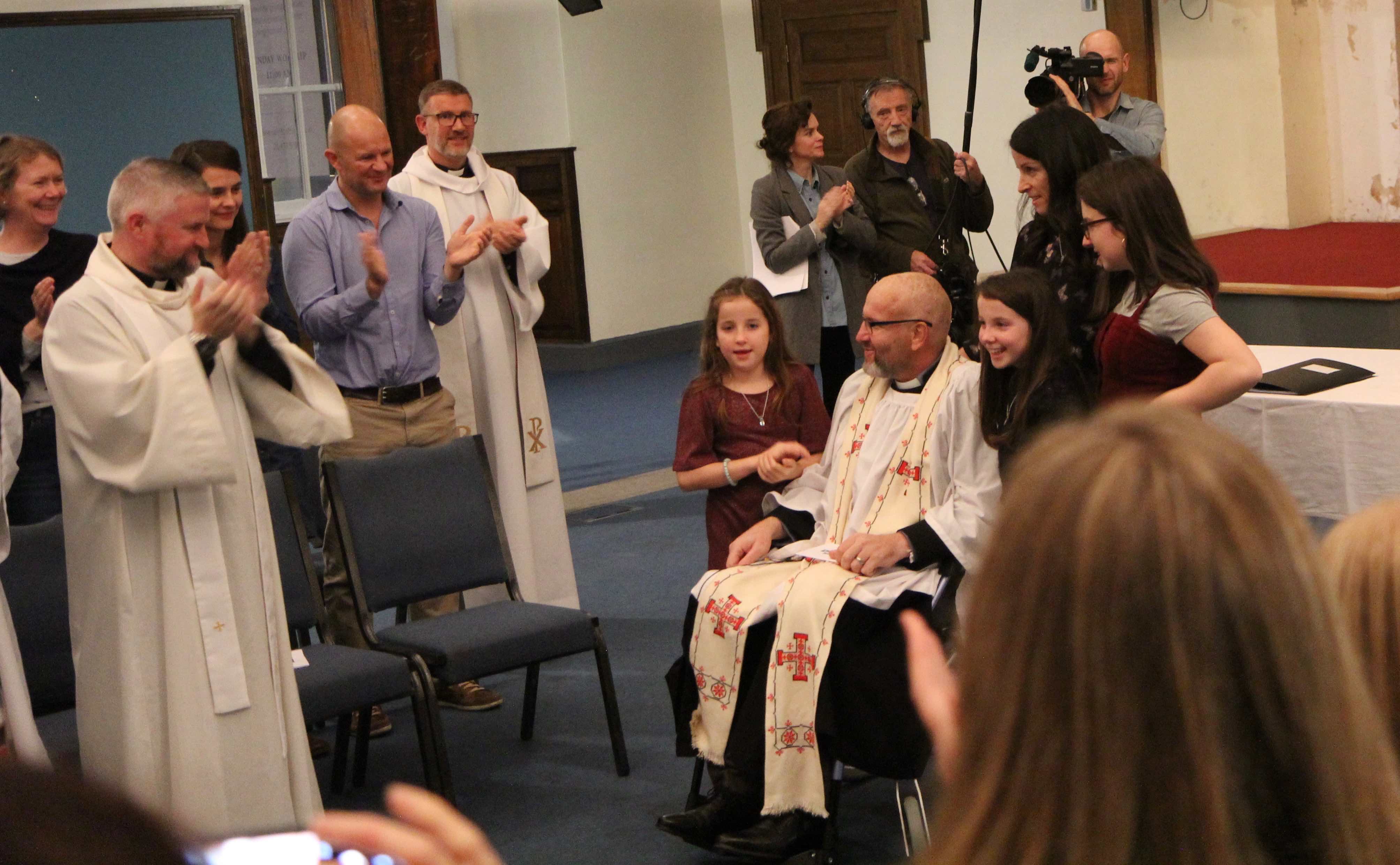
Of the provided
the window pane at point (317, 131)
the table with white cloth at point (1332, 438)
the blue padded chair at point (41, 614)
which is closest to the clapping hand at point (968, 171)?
the table with white cloth at point (1332, 438)

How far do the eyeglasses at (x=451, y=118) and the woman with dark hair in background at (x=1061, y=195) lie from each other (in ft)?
5.79

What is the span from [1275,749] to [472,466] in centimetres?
341

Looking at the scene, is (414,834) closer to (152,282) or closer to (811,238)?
(152,282)

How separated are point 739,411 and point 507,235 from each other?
1.13 metres

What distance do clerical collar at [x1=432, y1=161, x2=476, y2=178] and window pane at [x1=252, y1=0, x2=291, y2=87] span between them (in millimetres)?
4556

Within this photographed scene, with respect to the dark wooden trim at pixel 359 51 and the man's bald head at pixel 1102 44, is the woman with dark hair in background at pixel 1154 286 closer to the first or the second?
the man's bald head at pixel 1102 44

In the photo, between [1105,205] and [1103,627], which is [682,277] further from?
[1103,627]

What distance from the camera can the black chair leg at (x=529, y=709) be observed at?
13.4 feet

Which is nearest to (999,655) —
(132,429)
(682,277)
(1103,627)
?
(1103,627)

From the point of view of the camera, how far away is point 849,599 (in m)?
3.10

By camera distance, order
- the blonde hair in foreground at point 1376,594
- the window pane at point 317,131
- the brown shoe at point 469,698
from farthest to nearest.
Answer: the window pane at point 317,131
the brown shoe at point 469,698
the blonde hair in foreground at point 1376,594

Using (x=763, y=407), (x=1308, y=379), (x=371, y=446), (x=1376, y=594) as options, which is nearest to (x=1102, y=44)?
(x=1308, y=379)

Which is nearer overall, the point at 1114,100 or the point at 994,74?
the point at 1114,100

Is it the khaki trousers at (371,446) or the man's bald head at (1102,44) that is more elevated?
the man's bald head at (1102,44)
